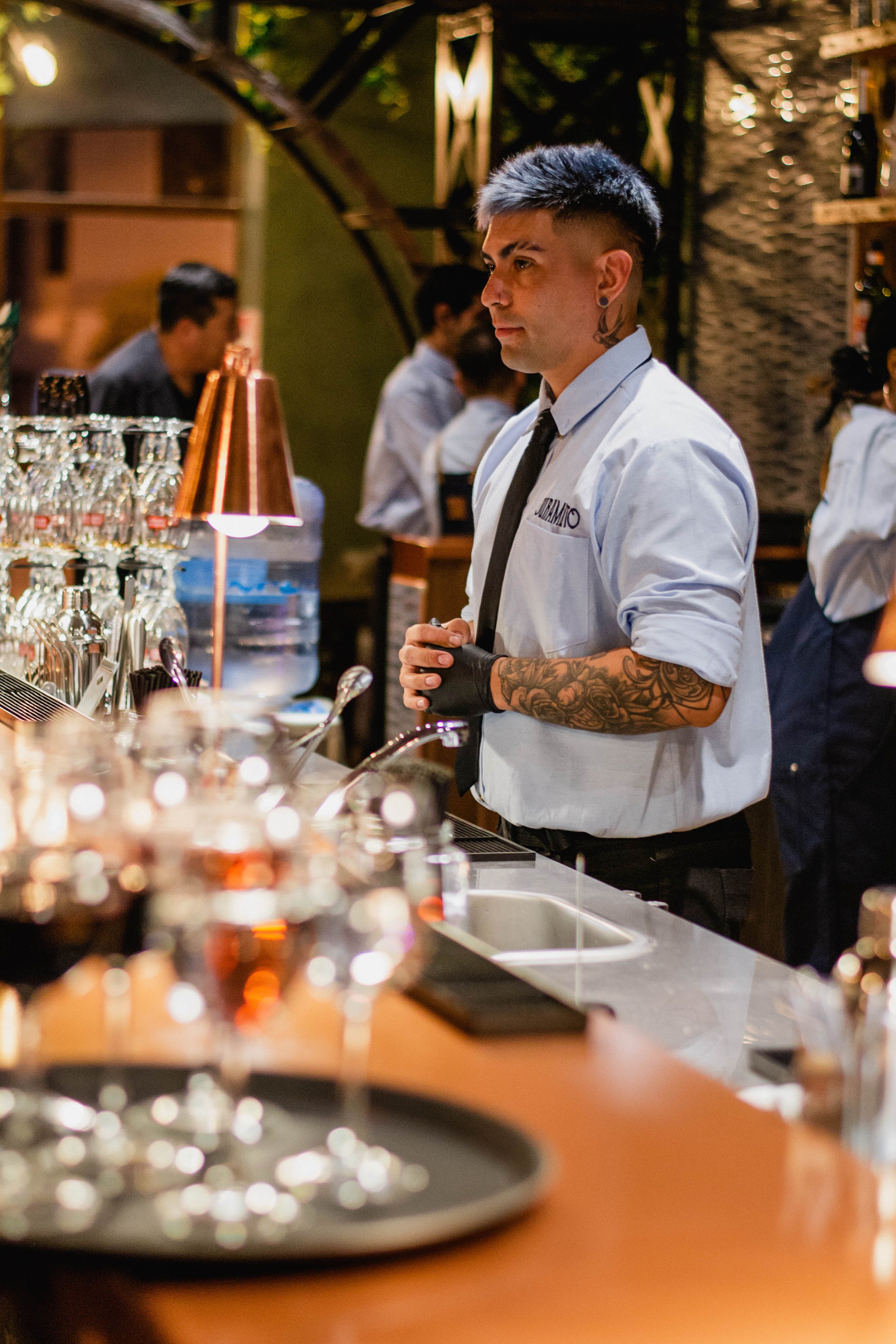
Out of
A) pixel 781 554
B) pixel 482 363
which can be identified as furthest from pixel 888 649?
pixel 781 554

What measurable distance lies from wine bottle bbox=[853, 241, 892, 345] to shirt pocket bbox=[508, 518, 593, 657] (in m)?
2.67

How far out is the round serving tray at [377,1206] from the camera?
38.4 inches

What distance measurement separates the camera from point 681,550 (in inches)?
96.3

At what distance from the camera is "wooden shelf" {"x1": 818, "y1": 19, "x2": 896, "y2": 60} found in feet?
15.8

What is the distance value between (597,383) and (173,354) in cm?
323

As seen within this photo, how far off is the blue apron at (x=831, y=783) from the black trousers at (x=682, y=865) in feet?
5.89

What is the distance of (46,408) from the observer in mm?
3404

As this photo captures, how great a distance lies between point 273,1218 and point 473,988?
1.65ft

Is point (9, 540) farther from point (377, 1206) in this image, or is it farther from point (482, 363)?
point (482, 363)

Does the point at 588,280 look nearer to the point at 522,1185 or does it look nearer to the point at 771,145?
the point at 522,1185

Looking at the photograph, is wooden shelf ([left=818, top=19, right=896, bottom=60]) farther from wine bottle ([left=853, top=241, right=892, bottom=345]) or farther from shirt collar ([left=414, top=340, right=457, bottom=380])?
shirt collar ([left=414, top=340, right=457, bottom=380])

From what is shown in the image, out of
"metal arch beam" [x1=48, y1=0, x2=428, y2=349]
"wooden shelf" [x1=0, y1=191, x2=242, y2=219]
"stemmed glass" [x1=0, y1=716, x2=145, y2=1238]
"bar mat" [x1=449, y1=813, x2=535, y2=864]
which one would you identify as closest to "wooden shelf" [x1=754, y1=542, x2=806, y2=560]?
"metal arch beam" [x1=48, y1=0, x2=428, y2=349]

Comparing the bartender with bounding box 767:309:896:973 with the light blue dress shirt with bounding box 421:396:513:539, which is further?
the light blue dress shirt with bounding box 421:396:513:539

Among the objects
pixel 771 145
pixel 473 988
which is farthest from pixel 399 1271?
pixel 771 145
